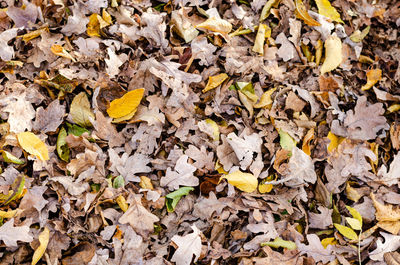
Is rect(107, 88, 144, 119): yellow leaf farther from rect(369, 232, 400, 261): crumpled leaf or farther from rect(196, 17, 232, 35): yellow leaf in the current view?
rect(369, 232, 400, 261): crumpled leaf

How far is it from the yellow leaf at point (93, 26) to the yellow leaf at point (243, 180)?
4.53ft

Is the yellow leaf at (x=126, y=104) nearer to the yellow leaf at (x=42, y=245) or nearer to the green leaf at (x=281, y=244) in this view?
the yellow leaf at (x=42, y=245)

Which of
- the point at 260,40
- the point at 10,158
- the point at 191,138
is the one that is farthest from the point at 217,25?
the point at 10,158

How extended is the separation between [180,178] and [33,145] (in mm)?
923

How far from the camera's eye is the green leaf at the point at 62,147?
2.29 metres

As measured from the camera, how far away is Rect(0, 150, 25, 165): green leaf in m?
2.20

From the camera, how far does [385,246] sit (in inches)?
90.6

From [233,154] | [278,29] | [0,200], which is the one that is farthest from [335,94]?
[0,200]

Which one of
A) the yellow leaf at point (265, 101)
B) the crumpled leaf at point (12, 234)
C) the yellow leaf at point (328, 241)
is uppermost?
the yellow leaf at point (265, 101)

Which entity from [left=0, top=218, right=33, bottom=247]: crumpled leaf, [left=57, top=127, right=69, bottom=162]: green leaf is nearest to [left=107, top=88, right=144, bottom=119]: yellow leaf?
[left=57, top=127, right=69, bottom=162]: green leaf

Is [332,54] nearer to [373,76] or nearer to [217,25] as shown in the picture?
[373,76]

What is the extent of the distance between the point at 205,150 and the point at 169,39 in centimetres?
89

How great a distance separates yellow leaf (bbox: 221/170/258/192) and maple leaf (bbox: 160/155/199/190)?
0.21m

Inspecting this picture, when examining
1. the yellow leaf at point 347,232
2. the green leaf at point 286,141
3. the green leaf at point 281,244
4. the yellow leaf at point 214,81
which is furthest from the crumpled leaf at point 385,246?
the yellow leaf at point 214,81
